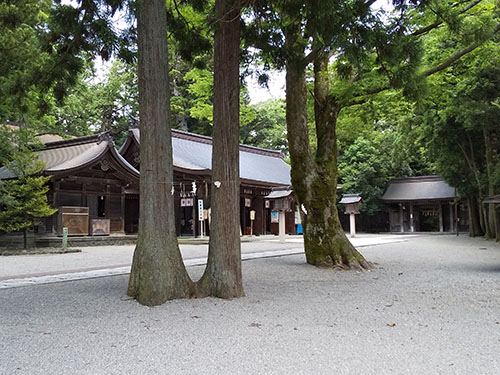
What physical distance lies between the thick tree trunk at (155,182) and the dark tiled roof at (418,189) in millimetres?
25865

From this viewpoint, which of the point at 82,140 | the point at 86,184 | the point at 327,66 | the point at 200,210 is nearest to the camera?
the point at 327,66

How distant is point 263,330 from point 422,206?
29.0 meters

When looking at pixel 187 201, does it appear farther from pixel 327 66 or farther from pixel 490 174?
pixel 490 174

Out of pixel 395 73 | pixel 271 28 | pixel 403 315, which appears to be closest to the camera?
pixel 403 315

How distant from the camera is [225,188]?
620cm

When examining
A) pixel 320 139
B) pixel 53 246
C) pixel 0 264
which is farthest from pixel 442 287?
pixel 53 246

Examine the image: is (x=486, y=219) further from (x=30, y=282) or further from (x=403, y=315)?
(x=30, y=282)

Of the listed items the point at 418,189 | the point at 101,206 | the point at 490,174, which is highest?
the point at 418,189

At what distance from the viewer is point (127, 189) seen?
2108 cm

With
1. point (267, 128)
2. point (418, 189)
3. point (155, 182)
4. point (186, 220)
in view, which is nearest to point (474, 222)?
point (418, 189)

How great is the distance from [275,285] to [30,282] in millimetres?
4255

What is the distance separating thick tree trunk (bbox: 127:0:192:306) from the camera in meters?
5.69

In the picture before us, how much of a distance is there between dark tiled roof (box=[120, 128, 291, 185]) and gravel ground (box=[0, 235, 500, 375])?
1364cm

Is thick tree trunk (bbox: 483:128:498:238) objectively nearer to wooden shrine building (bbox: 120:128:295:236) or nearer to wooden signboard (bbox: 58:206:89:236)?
wooden shrine building (bbox: 120:128:295:236)
